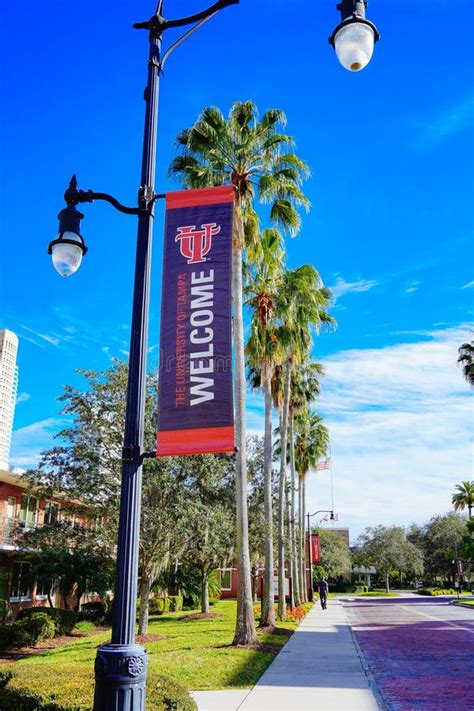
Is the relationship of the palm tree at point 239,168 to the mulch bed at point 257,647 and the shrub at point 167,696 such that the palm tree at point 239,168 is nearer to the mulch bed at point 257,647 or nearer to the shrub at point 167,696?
the mulch bed at point 257,647

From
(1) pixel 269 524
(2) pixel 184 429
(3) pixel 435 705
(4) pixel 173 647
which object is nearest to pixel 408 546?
(1) pixel 269 524

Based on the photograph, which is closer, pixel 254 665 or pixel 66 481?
pixel 254 665

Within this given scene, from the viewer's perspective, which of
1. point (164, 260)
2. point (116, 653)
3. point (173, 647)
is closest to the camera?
point (116, 653)

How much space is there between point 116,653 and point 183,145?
16935 millimetres

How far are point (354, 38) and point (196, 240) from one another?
2267 millimetres

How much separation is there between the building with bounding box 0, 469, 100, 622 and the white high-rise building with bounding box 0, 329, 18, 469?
17.8 metres

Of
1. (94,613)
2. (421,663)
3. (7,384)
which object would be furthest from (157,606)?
(7,384)

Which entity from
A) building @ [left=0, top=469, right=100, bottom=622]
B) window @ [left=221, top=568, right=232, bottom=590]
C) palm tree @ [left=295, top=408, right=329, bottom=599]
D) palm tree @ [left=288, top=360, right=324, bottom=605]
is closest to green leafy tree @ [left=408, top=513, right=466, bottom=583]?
window @ [left=221, top=568, right=232, bottom=590]

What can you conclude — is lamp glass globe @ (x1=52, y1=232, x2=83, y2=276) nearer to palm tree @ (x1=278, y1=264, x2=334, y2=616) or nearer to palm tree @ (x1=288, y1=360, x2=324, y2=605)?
palm tree @ (x1=278, y1=264, x2=334, y2=616)

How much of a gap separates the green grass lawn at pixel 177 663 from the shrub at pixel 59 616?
1.09 meters

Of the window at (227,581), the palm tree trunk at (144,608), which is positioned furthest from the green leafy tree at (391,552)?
the palm tree trunk at (144,608)

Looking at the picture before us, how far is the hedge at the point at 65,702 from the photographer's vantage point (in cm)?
657

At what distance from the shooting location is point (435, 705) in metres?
10.1

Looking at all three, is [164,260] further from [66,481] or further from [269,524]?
[269,524]
